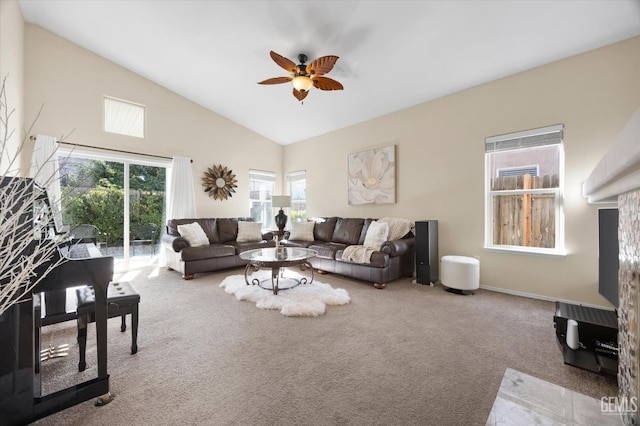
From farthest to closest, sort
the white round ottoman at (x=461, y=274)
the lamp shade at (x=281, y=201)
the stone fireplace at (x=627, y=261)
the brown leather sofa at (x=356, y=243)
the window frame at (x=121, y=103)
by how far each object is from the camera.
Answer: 1. the lamp shade at (x=281, y=201)
2. the window frame at (x=121, y=103)
3. the brown leather sofa at (x=356, y=243)
4. the white round ottoman at (x=461, y=274)
5. the stone fireplace at (x=627, y=261)

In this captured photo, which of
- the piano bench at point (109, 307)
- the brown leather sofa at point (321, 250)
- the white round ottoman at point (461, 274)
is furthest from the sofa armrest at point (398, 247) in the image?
the piano bench at point (109, 307)

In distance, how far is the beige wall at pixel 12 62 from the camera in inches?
99.0

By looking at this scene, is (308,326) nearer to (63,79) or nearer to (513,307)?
(513,307)

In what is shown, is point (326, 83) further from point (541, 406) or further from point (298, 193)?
point (298, 193)

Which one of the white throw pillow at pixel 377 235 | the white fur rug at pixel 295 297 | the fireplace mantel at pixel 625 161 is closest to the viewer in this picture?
the fireplace mantel at pixel 625 161

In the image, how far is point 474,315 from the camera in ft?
8.82

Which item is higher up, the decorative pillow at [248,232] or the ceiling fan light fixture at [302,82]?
the ceiling fan light fixture at [302,82]

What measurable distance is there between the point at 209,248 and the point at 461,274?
12.2 feet

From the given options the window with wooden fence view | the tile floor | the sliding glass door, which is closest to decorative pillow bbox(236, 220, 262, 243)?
the sliding glass door

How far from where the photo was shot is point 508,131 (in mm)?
3383

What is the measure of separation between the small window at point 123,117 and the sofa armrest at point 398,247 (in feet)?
15.0

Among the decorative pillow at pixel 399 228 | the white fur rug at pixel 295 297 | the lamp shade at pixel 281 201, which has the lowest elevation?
the white fur rug at pixel 295 297

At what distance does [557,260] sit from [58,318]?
15.8 feet

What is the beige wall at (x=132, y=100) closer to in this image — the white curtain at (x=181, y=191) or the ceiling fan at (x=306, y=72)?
the white curtain at (x=181, y=191)
